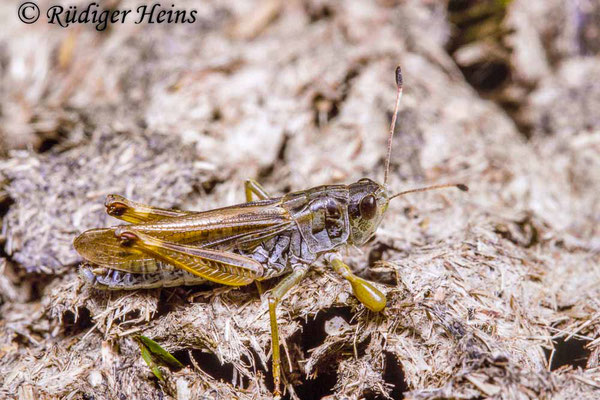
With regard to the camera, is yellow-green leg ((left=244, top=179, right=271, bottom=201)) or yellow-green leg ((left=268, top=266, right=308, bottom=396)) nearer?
yellow-green leg ((left=268, top=266, right=308, bottom=396))

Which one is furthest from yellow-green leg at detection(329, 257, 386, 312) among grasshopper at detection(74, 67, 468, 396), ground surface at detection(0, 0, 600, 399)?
ground surface at detection(0, 0, 600, 399)

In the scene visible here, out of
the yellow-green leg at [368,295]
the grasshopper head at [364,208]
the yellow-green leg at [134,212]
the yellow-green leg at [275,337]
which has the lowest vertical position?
the yellow-green leg at [275,337]

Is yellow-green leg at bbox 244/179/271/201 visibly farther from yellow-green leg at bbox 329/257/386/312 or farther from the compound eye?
yellow-green leg at bbox 329/257/386/312

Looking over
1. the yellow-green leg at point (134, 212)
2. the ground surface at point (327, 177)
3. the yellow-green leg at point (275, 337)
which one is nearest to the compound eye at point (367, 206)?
the ground surface at point (327, 177)

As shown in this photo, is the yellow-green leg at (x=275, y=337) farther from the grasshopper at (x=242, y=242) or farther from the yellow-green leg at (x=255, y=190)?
the yellow-green leg at (x=255, y=190)

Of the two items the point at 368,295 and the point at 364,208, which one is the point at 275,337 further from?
the point at 364,208

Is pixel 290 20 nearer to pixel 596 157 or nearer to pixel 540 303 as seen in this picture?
pixel 596 157
